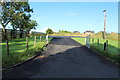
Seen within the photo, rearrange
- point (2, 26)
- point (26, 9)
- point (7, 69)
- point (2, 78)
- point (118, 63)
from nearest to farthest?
1. point (2, 78)
2. point (7, 69)
3. point (118, 63)
4. point (2, 26)
5. point (26, 9)

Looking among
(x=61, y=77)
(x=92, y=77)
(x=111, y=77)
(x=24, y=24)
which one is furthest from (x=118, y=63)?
(x=24, y=24)

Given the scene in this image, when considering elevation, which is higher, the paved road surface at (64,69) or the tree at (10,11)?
the tree at (10,11)

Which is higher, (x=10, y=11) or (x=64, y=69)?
(x=10, y=11)

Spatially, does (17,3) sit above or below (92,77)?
above

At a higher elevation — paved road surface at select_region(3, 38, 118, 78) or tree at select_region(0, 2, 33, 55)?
tree at select_region(0, 2, 33, 55)

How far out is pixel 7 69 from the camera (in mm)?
8047

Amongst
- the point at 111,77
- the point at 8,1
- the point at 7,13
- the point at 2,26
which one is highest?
the point at 8,1

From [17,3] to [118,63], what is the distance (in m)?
16.4

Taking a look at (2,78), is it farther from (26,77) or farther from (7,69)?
(7,69)

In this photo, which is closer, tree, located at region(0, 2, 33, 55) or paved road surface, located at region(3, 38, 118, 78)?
paved road surface, located at region(3, 38, 118, 78)

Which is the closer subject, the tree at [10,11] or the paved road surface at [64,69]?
the paved road surface at [64,69]

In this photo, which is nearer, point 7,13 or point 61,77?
point 61,77

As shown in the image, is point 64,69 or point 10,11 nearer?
point 64,69

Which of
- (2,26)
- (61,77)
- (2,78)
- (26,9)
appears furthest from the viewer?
(26,9)
